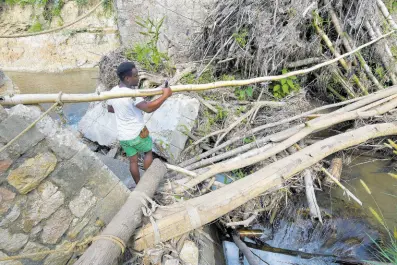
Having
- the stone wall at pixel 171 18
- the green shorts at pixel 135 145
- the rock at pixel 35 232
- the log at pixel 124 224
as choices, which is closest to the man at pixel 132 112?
the green shorts at pixel 135 145

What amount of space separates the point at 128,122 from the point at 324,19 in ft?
12.5

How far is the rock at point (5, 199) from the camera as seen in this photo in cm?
194

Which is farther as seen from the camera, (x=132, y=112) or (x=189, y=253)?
(x=132, y=112)

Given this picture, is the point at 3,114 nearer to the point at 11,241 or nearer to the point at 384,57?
the point at 11,241

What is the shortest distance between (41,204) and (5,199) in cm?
23

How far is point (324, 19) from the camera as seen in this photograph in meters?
5.01

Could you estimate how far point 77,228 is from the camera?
7.70 feet

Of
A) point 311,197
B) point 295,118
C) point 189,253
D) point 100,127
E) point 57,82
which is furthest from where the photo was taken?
point 57,82

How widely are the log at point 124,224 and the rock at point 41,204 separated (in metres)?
0.39

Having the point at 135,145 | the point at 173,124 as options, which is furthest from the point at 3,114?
the point at 173,124

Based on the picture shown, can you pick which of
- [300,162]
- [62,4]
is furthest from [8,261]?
[62,4]

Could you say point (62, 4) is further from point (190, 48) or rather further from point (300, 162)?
point (300, 162)

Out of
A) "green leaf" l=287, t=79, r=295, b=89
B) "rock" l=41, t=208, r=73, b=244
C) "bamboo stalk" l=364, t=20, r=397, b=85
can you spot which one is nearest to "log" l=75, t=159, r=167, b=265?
"rock" l=41, t=208, r=73, b=244

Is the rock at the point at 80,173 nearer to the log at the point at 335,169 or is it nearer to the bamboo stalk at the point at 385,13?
the log at the point at 335,169
